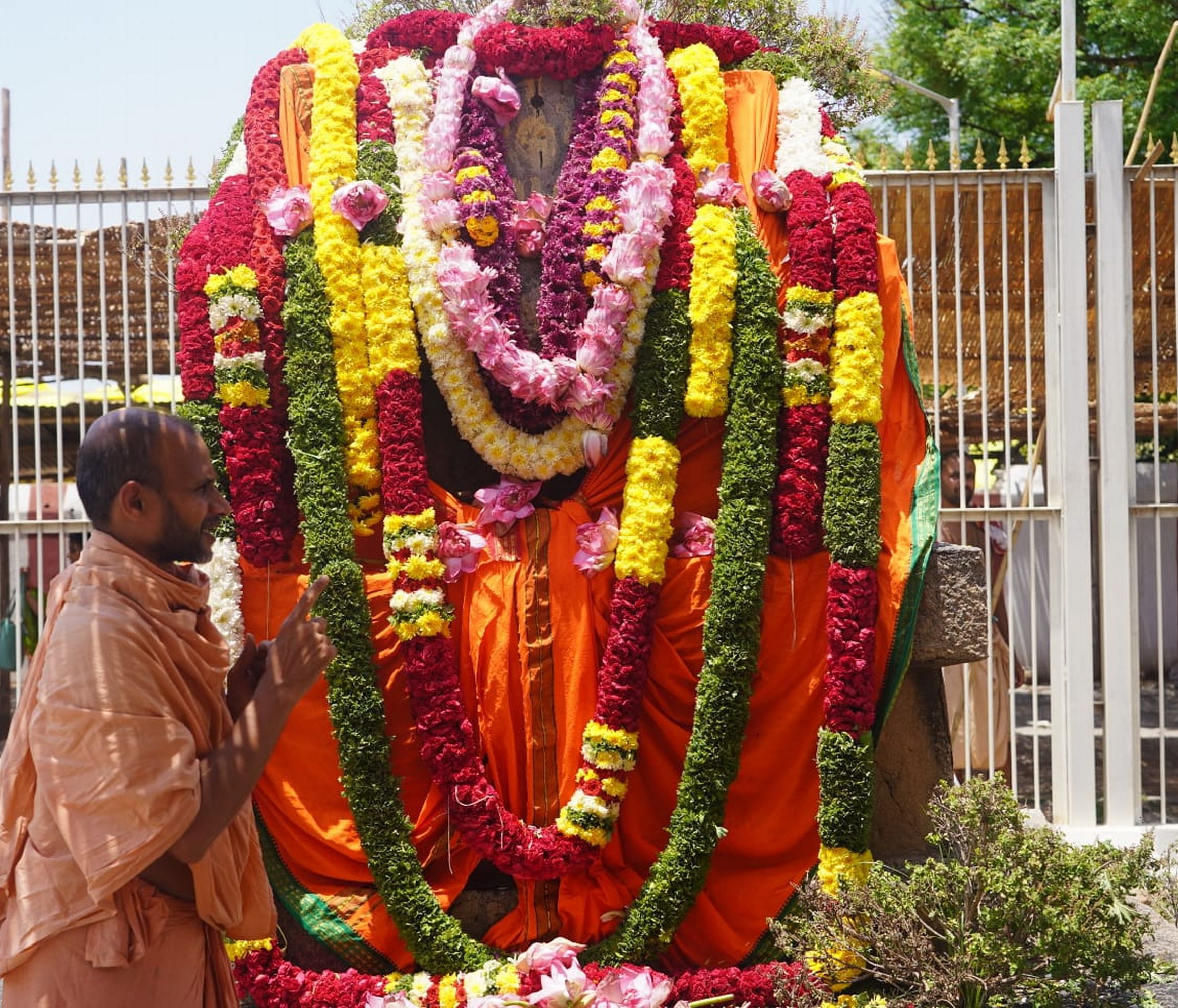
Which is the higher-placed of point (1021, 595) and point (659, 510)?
point (659, 510)

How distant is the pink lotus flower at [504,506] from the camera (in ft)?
17.0

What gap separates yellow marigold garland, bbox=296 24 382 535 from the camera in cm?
513

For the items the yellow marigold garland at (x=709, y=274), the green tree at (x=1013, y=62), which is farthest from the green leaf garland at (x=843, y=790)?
the green tree at (x=1013, y=62)

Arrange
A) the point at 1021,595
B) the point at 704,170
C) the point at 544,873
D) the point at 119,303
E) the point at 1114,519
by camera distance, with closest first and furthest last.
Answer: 1. the point at 544,873
2. the point at 704,170
3. the point at 1114,519
4. the point at 119,303
5. the point at 1021,595

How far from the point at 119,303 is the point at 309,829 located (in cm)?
461

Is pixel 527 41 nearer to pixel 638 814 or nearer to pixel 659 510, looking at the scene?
pixel 659 510

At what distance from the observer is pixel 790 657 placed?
16.8 ft

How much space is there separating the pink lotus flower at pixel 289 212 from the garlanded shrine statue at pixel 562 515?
0.02m

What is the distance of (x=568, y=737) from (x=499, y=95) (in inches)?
99.0

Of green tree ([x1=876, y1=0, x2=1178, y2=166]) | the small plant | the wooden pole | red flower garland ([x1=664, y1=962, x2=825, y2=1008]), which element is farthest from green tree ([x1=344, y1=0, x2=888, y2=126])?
green tree ([x1=876, y1=0, x2=1178, y2=166])

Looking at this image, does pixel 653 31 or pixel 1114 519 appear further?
pixel 1114 519

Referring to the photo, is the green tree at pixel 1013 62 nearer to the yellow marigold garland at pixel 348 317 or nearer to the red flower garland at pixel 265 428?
the yellow marigold garland at pixel 348 317

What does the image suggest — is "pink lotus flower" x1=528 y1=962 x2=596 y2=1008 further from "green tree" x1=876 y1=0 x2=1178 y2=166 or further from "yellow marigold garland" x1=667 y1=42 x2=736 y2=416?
"green tree" x1=876 y1=0 x2=1178 y2=166

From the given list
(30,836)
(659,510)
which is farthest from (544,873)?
(30,836)
